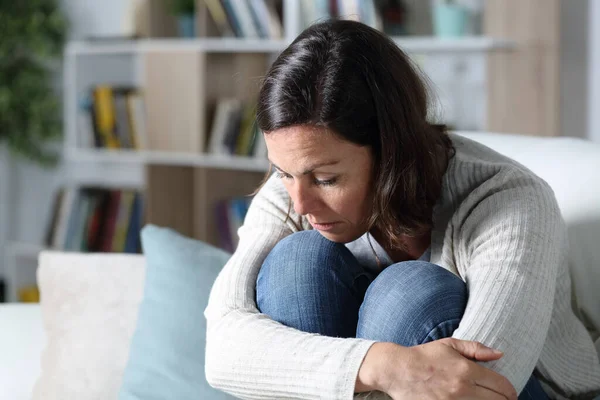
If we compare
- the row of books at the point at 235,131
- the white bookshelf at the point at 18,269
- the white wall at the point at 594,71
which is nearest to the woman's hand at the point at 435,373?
the white wall at the point at 594,71

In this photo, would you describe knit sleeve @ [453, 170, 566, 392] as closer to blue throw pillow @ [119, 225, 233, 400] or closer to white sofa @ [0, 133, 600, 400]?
white sofa @ [0, 133, 600, 400]

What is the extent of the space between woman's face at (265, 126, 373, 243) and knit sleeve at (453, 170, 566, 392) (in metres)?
0.16

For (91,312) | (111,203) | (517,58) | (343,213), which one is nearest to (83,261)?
(91,312)

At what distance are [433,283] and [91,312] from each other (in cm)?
71

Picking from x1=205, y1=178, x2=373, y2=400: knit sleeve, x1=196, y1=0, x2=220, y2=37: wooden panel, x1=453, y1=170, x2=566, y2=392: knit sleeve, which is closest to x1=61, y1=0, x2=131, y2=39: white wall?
x1=196, y1=0, x2=220, y2=37: wooden panel

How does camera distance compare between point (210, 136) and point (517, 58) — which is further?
point (210, 136)

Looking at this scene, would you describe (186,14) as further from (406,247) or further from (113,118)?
(406,247)

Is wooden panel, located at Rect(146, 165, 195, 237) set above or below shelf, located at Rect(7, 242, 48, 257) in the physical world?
above

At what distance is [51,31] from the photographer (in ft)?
12.1

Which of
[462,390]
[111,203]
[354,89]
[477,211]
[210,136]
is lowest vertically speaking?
[111,203]

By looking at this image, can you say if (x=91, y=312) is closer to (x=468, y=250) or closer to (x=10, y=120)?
(x=468, y=250)

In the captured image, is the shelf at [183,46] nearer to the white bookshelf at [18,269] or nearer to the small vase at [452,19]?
the small vase at [452,19]

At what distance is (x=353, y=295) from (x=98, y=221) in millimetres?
2379

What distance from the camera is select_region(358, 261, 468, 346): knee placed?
117cm
